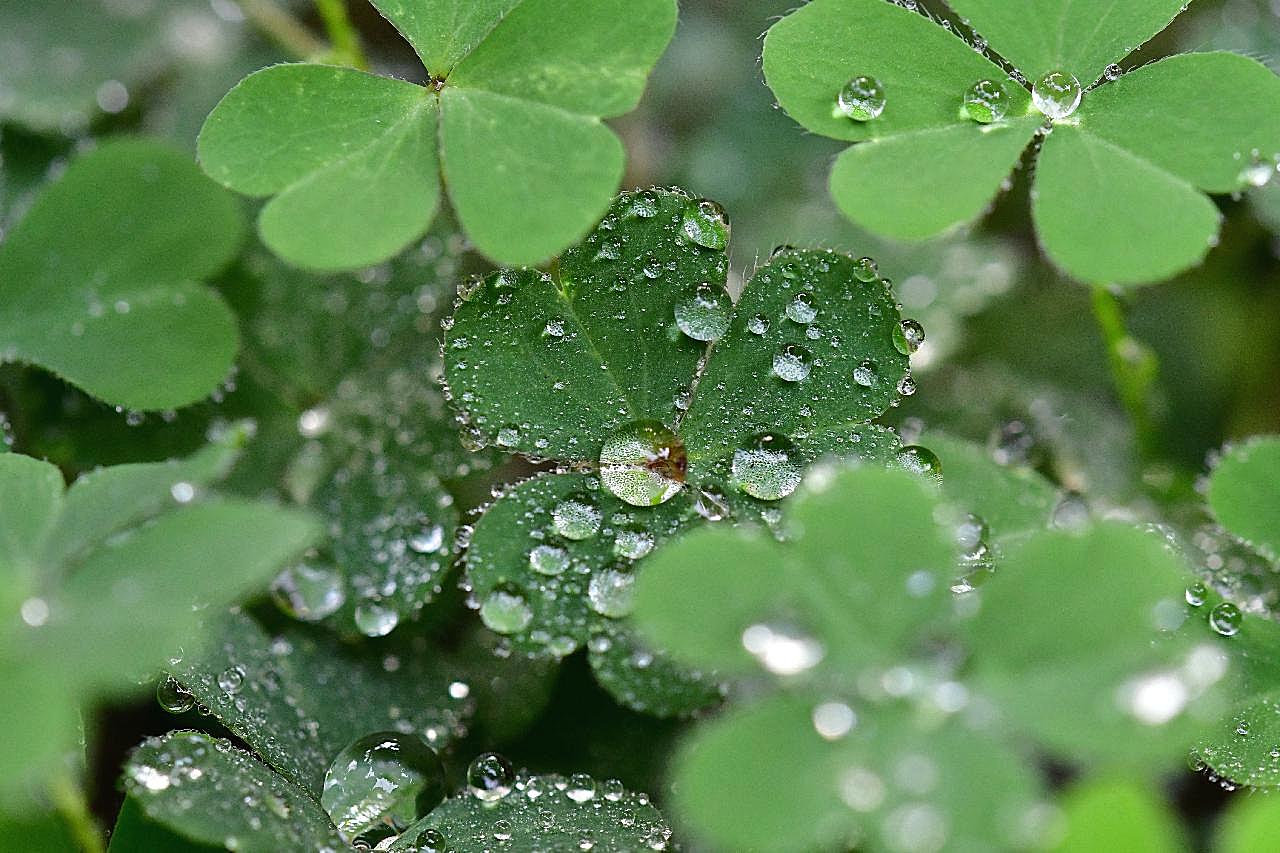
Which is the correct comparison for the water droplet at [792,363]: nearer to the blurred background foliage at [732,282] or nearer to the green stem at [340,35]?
the blurred background foliage at [732,282]

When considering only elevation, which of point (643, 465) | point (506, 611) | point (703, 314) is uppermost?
point (703, 314)

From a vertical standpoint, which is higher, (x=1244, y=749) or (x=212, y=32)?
(x=212, y=32)

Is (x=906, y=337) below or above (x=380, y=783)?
above

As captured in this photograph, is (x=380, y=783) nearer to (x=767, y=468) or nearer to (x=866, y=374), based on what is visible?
(x=767, y=468)

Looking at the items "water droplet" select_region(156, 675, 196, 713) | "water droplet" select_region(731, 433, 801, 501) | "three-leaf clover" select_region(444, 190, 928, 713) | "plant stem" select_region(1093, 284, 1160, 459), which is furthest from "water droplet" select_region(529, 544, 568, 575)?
"plant stem" select_region(1093, 284, 1160, 459)

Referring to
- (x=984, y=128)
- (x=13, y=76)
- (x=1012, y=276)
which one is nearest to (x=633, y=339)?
(x=984, y=128)

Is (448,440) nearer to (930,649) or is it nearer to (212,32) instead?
(930,649)

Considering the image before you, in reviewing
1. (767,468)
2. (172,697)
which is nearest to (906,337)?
(767,468)

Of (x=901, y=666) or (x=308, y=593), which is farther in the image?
(x=308, y=593)
